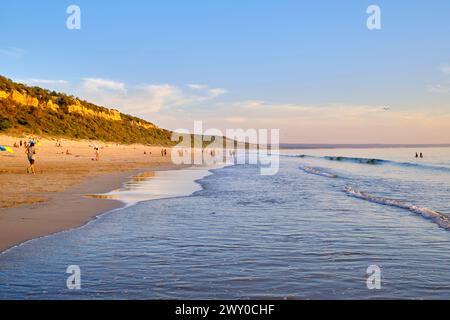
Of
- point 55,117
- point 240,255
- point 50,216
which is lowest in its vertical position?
point 240,255

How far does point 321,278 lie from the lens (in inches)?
249

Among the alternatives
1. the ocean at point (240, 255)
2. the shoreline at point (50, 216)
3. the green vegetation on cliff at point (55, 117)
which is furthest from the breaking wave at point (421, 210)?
the green vegetation on cliff at point (55, 117)

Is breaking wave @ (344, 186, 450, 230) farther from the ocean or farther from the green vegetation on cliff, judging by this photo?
the green vegetation on cliff

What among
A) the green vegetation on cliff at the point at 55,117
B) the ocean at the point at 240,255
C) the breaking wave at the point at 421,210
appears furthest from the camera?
the green vegetation on cliff at the point at 55,117

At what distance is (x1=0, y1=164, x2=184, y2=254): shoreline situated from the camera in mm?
8883

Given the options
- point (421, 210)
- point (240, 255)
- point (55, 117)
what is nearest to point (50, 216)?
point (240, 255)

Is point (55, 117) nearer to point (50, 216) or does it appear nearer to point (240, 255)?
point (50, 216)

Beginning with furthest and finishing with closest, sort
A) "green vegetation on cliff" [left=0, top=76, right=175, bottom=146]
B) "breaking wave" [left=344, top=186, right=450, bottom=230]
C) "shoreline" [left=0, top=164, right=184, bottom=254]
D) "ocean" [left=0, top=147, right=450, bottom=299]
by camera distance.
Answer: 1. "green vegetation on cliff" [left=0, top=76, right=175, bottom=146]
2. "breaking wave" [left=344, top=186, right=450, bottom=230]
3. "shoreline" [left=0, top=164, right=184, bottom=254]
4. "ocean" [left=0, top=147, right=450, bottom=299]

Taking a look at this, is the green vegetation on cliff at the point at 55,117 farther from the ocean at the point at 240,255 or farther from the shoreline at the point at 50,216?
the ocean at the point at 240,255

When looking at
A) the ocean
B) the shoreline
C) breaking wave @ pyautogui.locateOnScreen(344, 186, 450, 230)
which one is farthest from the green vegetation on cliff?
the ocean

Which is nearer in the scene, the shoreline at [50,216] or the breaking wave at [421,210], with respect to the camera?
the shoreline at [50,216]

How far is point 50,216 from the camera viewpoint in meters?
11.2

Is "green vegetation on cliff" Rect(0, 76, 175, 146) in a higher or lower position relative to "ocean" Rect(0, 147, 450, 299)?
higher

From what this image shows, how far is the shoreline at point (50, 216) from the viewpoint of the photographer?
29.1ft
